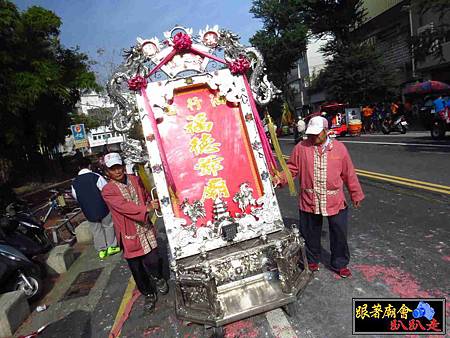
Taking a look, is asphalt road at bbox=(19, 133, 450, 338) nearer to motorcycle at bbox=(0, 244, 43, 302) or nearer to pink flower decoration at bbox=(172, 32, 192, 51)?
motorcycle at bbox=(0, 244, 43, 302)

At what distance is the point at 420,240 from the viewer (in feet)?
15.4

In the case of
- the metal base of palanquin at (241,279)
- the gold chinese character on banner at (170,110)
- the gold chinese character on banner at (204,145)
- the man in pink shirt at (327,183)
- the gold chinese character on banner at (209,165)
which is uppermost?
the gold chinese character on banner at (170,110)

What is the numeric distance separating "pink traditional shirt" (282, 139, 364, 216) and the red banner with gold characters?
624 mm

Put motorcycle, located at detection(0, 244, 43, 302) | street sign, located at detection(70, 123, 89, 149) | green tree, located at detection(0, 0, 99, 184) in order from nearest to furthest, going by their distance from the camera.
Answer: motorcycle, located at detection(0, 244, 43, 302) < street sign, located at detection(70, 123, 89, 149) < green tree, located at detection(0, 0, 99, 184)

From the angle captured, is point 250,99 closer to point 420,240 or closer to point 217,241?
point 217,241

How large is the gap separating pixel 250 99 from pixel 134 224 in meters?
2.02

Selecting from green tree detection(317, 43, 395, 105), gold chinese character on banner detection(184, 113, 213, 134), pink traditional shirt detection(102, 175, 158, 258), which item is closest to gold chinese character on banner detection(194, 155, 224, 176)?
gold chinese character on banner detection(184, 113, 213, 134)

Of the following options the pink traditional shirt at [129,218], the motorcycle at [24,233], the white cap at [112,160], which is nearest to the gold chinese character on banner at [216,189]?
the pink traditional shirt at [129,218]

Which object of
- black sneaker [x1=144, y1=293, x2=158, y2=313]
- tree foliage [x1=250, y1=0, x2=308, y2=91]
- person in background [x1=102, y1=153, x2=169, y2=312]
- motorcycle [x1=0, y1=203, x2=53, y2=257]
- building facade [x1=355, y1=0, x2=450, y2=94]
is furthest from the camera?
tree foliage [x1=250, y1=0, x2=308, y2=91]

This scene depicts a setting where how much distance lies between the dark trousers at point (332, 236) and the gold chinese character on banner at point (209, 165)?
114 centimetres

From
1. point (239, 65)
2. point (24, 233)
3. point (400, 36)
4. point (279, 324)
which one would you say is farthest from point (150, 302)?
point (400, 36)

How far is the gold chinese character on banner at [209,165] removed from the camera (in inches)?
164

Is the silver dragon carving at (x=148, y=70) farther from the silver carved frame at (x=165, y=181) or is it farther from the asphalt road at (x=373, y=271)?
the asphalt road at (x=373, y=271)

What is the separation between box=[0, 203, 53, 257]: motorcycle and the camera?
18.2 ft
